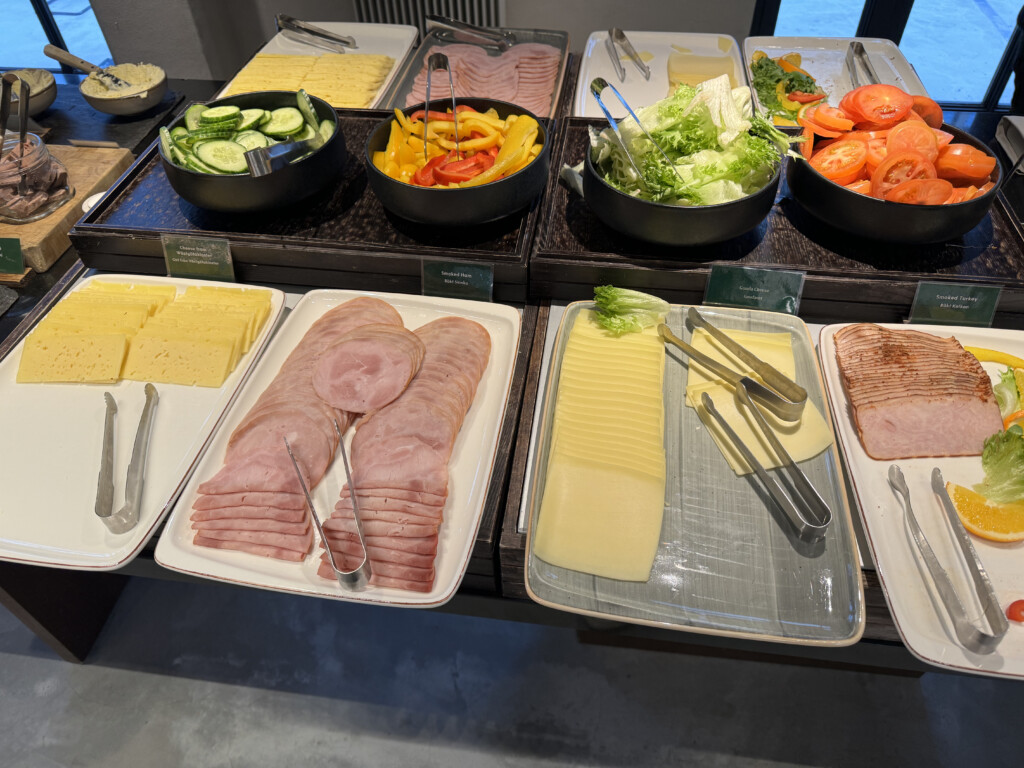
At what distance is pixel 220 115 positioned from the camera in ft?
6.46

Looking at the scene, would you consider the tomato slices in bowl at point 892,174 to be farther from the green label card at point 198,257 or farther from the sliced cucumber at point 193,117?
the sliced cucumber at point 193,117

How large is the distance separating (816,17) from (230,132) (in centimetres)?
442

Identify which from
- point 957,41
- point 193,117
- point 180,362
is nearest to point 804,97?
point 193,117

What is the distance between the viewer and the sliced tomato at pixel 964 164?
5.41 ft

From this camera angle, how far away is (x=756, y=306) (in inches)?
68.4

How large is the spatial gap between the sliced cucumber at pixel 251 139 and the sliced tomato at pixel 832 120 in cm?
156

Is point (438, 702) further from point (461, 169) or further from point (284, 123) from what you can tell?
point (284, 123)

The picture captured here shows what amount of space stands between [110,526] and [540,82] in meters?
2.31

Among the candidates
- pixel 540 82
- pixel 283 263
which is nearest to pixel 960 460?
pixel 283 263

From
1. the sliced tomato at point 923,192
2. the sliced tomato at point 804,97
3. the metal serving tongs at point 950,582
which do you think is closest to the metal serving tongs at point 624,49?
the sliced tomato at point 804,97

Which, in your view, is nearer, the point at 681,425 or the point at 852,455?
the point at 852,455

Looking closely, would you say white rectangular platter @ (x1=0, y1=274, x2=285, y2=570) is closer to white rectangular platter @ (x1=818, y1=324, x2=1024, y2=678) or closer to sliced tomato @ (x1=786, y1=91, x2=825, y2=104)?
white rectangular platter @ (x1=818, y1=324, x2=1024, y2=678)

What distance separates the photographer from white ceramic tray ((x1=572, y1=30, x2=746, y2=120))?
2.70 meters

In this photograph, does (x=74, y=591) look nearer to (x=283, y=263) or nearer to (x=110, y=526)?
(x=110, y=526)
